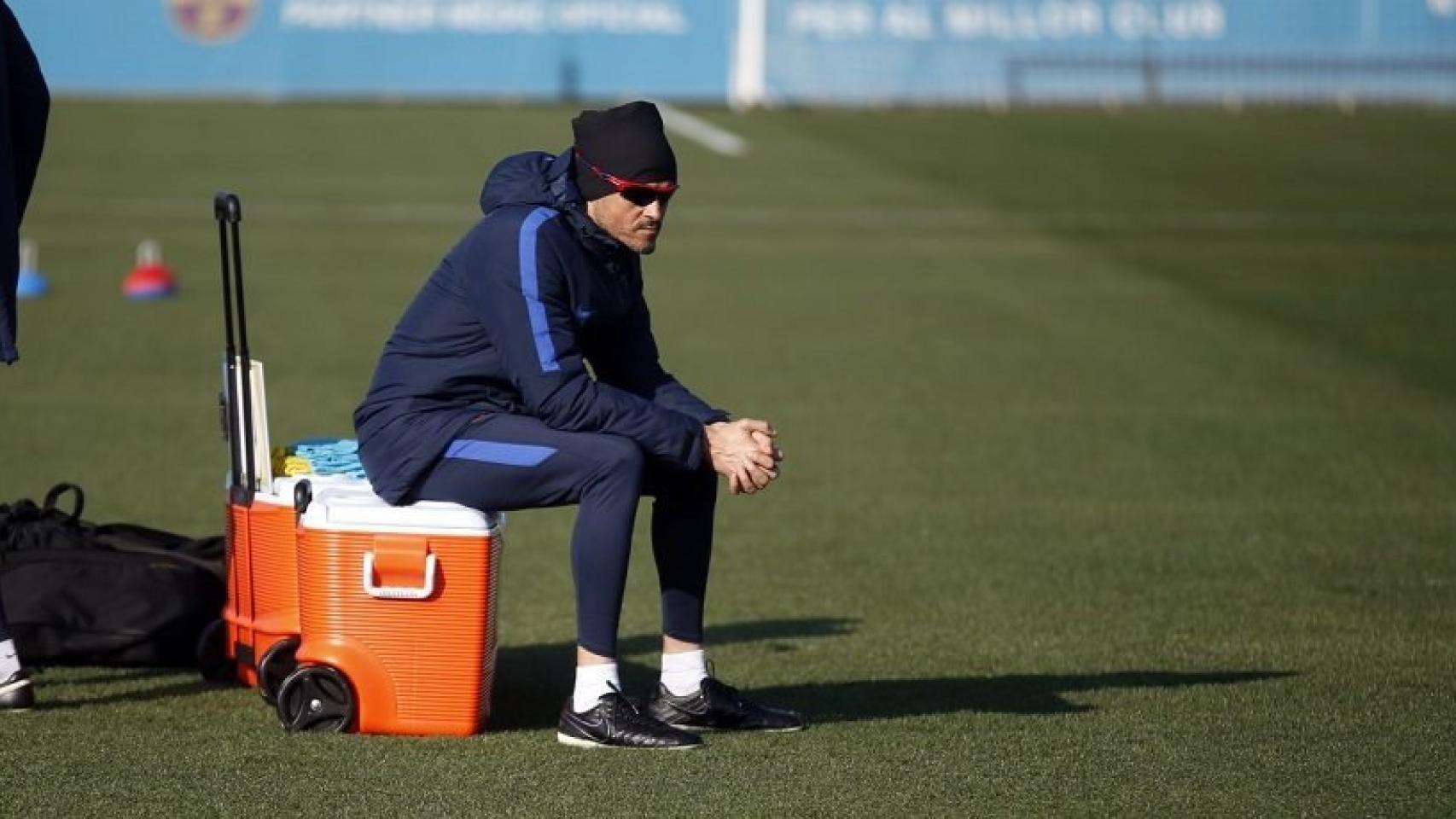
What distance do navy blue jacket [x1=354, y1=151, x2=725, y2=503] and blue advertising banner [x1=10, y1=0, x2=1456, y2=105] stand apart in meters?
26.3

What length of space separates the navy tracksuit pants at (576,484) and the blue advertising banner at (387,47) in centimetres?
2654

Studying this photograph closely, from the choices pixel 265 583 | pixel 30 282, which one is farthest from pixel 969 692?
pixel 30 282

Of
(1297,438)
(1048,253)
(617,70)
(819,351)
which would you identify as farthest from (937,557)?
(617,70)

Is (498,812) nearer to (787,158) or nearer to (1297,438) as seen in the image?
(1297,438)

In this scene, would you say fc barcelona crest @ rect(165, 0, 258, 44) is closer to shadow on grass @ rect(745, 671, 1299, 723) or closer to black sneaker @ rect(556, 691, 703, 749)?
shadow on grass @ rect(745, 671, 1299, 723)

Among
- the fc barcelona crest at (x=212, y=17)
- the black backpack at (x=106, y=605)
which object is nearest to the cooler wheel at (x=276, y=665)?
the black backpack at (x=106, y=605)

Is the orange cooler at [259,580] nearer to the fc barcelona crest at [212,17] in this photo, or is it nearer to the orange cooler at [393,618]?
the orange cooler at [393,618]

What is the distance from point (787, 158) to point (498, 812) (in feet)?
69.9

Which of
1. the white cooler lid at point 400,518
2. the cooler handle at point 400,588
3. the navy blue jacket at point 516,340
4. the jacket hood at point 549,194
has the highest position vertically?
the jacket hood at point 549,194

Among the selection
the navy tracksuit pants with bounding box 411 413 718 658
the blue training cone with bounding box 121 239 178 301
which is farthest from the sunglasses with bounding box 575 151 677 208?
the blue training cone with bounding box 121 239 178 301

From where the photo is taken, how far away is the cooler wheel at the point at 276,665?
614 cm

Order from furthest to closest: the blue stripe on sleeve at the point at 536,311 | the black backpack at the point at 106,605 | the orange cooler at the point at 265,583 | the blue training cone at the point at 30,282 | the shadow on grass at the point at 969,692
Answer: the blue training cone at the point at 30,282 < the black backpack at the point at 106,605 < the shadow on grass at the point at 969,692 < the orange cooler at the point at 265,583 < the blue stripe on sleeve at the point at 536,311

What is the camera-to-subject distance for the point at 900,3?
106 ft

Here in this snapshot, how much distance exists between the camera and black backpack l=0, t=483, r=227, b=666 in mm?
6637
